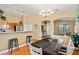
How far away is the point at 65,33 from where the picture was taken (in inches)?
80.1

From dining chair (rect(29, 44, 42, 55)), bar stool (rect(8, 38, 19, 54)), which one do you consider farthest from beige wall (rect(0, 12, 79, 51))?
dining chair (rect(29, 44, 42, 55))

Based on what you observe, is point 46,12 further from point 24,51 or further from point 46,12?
point 24,51

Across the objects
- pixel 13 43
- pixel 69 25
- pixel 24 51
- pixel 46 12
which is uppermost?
pixel 46 12

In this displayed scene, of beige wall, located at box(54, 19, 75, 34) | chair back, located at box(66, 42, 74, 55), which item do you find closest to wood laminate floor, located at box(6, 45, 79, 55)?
chair back, located at box(66, 42, 74, 55)

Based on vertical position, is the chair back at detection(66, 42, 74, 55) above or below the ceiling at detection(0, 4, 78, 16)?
below

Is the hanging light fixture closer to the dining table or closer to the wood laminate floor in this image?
the dining table

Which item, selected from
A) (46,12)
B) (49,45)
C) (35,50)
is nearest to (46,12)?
(46,12)

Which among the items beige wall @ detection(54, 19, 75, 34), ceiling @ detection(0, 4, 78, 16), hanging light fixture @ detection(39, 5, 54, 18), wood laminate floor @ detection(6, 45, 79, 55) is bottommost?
wood laminate floor @ detection(6, 45, 79, 55)

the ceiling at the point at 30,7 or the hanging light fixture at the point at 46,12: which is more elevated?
the ceiling at the point at 30,7

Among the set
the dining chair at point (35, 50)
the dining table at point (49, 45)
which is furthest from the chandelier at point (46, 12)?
the dining chair at point (35, 50)

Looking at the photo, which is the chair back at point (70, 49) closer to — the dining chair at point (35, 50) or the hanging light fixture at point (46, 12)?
the dining chair at point (35, 50)

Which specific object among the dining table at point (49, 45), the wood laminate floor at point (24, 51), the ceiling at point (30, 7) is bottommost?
the wood laminate floor at point (24, 51)
